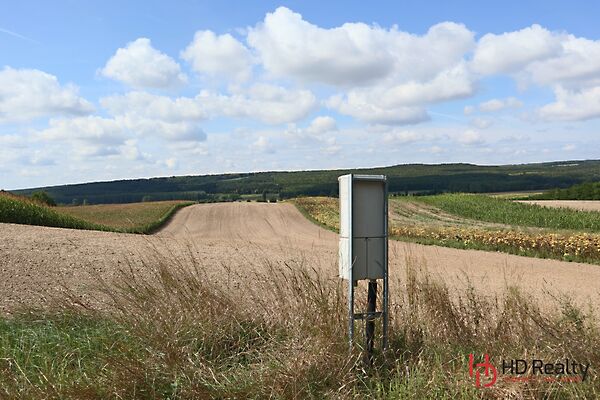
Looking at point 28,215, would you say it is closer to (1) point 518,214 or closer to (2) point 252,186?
(1) point 518,214

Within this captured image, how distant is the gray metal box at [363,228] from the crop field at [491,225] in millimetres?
15863

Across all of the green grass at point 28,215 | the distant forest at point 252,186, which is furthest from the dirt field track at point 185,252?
the distant forest at point 252,186

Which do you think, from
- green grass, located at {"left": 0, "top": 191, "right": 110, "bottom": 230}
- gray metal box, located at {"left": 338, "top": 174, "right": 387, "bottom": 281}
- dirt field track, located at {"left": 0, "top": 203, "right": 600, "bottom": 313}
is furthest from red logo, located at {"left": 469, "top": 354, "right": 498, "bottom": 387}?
green grass, located at {"left": 0, "top": 191, "right": 110, "bottom": 230}

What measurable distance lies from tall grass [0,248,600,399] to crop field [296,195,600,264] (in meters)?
15.0

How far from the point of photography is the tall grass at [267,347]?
3.61 meters

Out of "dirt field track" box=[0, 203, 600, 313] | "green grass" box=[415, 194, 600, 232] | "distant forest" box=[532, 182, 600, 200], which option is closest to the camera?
"dirt field track" box=[0, 203, 600, 313]

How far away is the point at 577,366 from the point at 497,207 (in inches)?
1795

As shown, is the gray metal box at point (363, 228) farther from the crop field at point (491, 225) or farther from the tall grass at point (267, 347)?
the crop field at point (491, 225)

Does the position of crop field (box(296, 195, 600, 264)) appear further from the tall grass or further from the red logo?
the red logo

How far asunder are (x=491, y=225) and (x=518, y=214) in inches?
293

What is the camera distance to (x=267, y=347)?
172 inches

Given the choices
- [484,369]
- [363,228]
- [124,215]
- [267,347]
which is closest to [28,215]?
[124,215]

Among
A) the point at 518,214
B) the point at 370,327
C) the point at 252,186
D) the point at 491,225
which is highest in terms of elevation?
the point at 252,186

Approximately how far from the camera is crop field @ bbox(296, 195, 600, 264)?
63.5 ft
